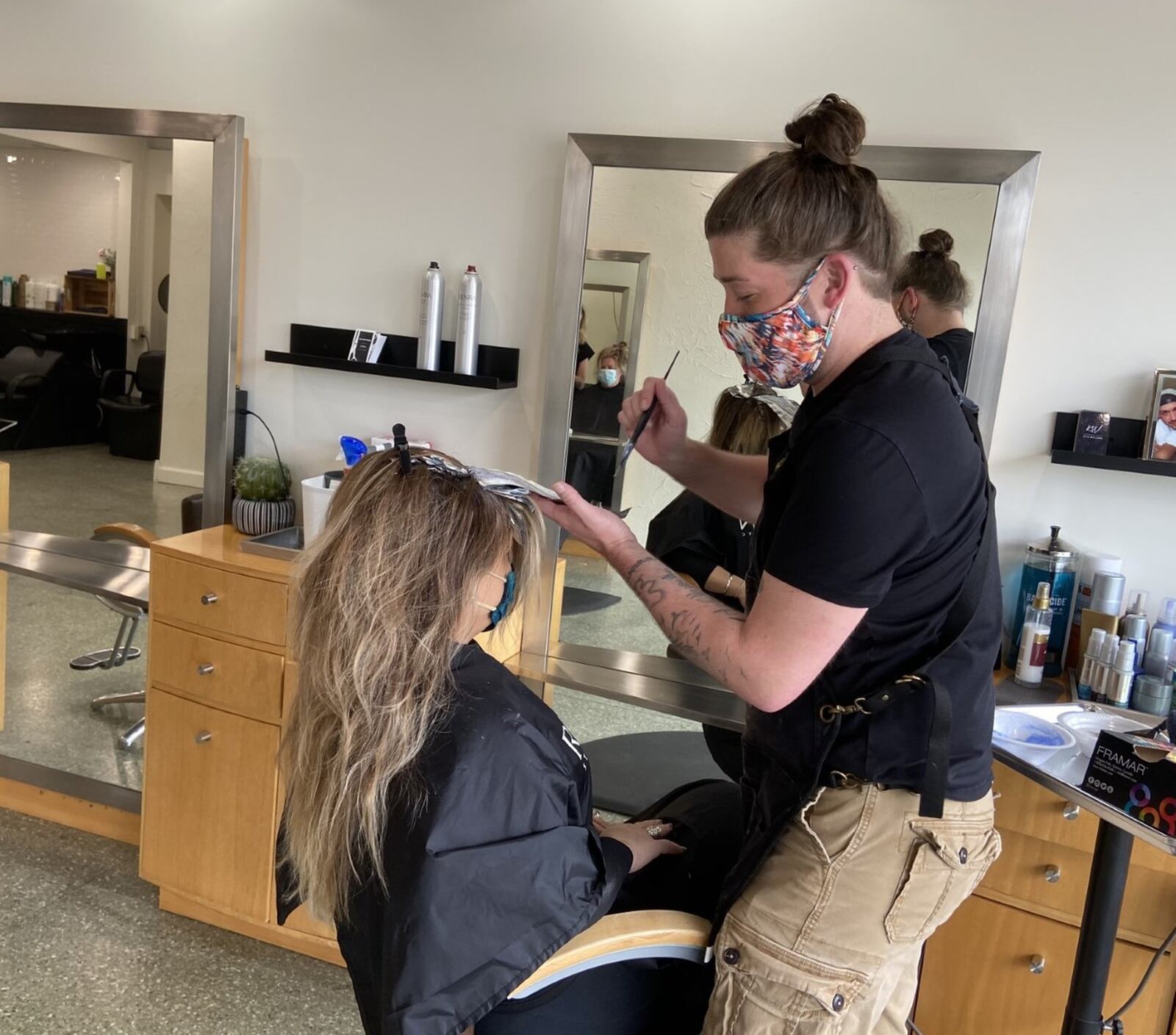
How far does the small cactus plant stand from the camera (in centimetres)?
241

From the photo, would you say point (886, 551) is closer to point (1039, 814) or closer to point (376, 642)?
point (376, 642)

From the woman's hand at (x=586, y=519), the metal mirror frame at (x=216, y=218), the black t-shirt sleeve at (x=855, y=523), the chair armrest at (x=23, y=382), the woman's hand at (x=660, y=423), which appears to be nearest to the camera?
the black t-shirt sleeve at (x=855, y=523)

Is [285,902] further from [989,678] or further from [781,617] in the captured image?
[989,678]

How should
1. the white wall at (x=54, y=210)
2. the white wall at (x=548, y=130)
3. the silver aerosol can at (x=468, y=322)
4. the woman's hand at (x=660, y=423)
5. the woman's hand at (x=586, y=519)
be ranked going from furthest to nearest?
the white wall at (x=54, y=210) < the silver aerosol can at (x=468, y=322) < the white wall at (x=548, y=130) < the woman's hand at (x=660, y=423) < the woman's hand at (x=586, y=519)

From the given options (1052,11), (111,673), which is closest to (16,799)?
(111,673)

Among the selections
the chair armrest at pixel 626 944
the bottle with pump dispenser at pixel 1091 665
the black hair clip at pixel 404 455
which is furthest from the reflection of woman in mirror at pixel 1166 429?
the black hair clip at pixel 404 455

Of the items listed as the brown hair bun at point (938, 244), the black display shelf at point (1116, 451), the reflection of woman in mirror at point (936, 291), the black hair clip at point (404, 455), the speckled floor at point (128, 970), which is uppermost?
the brown hair bun at point (938, 244)

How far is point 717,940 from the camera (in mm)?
1225

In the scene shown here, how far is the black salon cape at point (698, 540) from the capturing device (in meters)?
2.01

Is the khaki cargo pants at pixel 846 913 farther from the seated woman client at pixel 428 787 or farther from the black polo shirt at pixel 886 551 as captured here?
the seated woman client at pixel 428 787

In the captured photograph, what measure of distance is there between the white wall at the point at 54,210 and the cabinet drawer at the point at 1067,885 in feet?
7.99

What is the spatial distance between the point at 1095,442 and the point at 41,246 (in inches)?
99.9

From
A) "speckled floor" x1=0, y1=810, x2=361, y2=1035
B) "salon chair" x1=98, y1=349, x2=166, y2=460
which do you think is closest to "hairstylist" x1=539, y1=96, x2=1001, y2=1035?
"speckled floor" x1=0, y1=810, x2=361, y2=1035

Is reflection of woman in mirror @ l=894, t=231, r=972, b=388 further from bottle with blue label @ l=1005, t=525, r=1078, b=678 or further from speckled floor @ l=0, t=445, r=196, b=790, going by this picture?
speckled floor @ l=0, t=445, r=196, b=790
